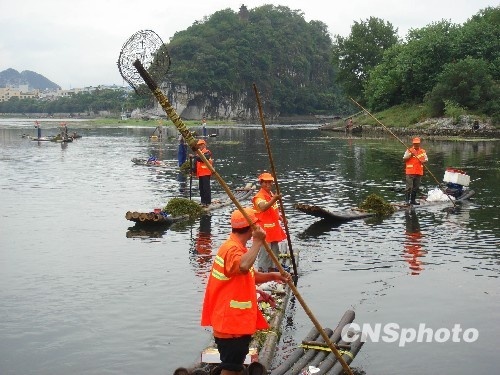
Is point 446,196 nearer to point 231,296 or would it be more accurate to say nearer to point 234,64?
point 231,296

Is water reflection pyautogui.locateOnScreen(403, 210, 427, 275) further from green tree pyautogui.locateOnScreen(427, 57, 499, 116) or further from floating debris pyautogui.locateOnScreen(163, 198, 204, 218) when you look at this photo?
green tree pyautogui.locateOnScreen(427, 57, 499, 116)

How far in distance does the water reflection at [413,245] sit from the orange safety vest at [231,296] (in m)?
9.51

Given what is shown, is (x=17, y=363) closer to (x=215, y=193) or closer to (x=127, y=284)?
(x=127, y=284)

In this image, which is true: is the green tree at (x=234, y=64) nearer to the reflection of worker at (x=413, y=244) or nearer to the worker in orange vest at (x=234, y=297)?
the reflection of worker at (x=413, y=244)

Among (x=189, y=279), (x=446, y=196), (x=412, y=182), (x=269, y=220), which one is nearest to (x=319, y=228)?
(x=412, y=182)

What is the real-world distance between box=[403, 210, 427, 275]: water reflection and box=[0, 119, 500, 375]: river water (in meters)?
0.06

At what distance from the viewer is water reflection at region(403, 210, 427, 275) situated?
17625mm

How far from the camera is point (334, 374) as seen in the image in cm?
980

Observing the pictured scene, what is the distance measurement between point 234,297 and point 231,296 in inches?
1.6

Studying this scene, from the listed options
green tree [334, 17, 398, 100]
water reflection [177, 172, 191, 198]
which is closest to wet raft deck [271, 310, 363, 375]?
water reflection [177, 172, 191, 198]

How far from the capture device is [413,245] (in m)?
20.0

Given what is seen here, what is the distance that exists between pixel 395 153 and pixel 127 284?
40396 millimetres

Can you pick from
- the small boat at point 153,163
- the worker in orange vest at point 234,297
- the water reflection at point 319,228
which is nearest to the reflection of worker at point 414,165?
the water reflection at point 319,228

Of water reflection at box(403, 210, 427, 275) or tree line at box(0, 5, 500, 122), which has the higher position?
tree line at box(0, 5, 500, 122)
